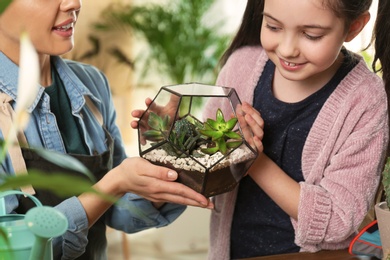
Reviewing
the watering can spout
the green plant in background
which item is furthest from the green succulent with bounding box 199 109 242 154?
the green plant in background

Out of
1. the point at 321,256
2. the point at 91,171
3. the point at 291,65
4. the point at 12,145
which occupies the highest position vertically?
the point at 291,65

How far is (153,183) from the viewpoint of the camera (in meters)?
1.38

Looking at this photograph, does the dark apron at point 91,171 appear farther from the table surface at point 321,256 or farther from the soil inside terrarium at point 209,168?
the table surface at point 321,256

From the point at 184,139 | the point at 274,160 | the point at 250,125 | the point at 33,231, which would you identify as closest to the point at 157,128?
the point at 184,139

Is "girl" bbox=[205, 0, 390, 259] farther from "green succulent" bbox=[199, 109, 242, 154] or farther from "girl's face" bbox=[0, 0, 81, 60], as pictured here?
"girl's face" bbox=[0, 0, 81, 60]

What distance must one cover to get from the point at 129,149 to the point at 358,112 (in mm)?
3561

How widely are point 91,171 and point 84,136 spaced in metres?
0.09

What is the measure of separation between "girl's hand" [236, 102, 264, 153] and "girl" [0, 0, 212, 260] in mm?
165

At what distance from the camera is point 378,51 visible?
1.60 m

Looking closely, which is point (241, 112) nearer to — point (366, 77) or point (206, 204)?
point (206, 204)

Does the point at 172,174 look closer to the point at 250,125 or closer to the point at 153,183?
the point at 153,183

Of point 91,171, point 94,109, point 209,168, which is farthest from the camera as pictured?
point 94,109

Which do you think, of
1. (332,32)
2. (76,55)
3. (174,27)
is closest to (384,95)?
Answer: (332,32)

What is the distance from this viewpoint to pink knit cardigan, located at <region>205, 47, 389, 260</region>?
1500 mm
